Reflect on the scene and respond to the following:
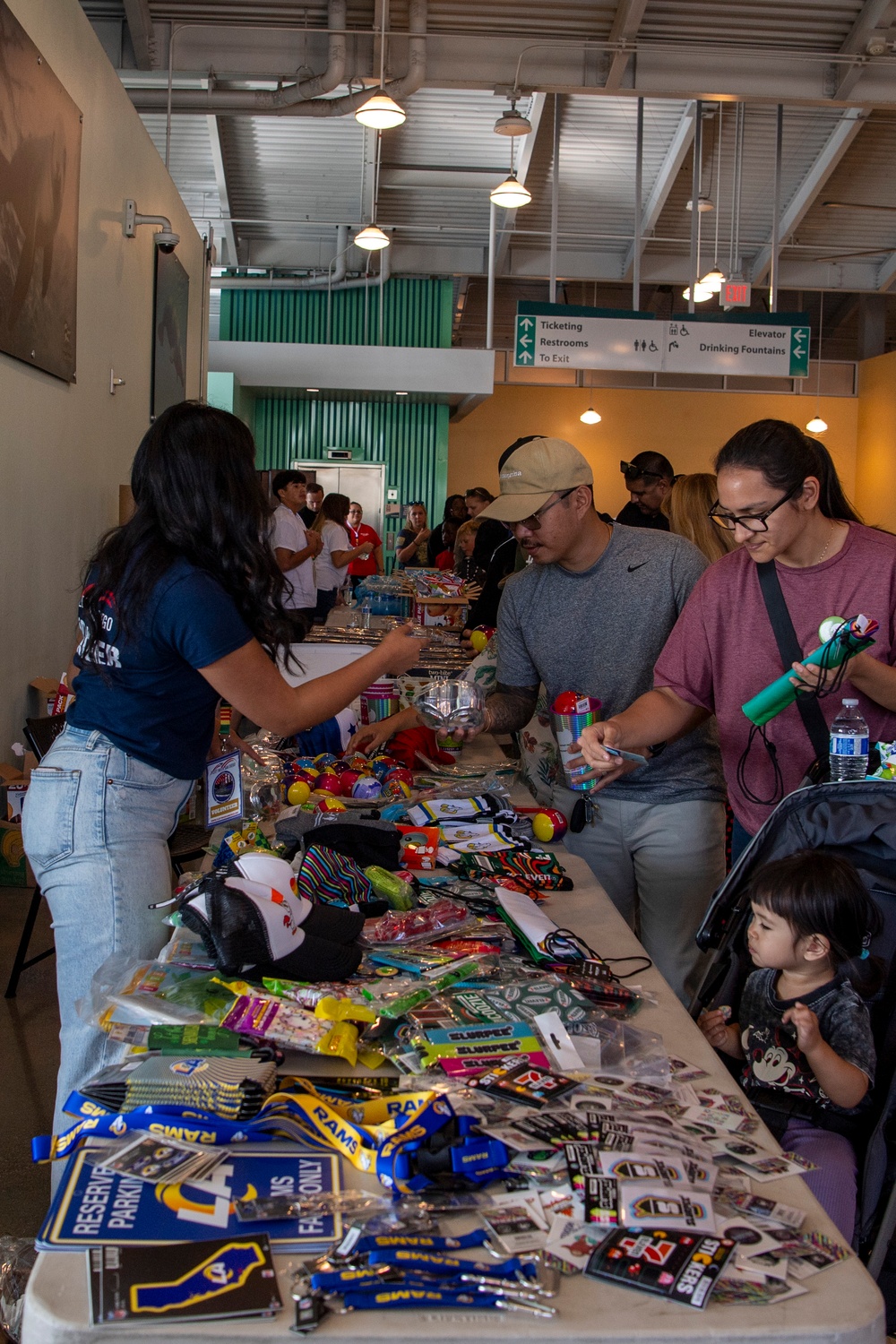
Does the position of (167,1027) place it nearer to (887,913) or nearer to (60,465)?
(887,913)

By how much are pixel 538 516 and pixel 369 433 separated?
13166 millimetres

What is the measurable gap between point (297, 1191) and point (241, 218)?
1353cm

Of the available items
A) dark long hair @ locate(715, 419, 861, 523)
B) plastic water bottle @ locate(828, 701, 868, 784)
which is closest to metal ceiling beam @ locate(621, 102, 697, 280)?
dark long hair @ locate(715, 419, 861, 523)

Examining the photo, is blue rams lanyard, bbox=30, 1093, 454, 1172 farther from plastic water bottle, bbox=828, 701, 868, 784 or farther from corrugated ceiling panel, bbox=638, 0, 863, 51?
corrugated ceiling panel, bbox=638, 0, 863, 51

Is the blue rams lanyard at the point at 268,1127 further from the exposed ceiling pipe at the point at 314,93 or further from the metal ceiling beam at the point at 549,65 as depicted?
the metal ceiling beam at the point at 549,65

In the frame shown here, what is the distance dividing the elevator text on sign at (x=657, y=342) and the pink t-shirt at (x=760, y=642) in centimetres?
807

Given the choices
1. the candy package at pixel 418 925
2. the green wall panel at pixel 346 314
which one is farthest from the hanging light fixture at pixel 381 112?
the green wall panel at pixel 346 314

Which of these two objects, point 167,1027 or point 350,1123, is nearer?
point 350,1123

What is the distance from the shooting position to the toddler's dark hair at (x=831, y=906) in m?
1.94

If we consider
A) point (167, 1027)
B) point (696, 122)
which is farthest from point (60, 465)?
point (696, 122)

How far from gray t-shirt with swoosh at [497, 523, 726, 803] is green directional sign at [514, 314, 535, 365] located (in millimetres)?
7785

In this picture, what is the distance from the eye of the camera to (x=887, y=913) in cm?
204

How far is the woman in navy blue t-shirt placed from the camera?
6.18ft

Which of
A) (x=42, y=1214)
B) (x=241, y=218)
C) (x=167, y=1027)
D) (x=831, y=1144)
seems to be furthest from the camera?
(x=241, y=218)
